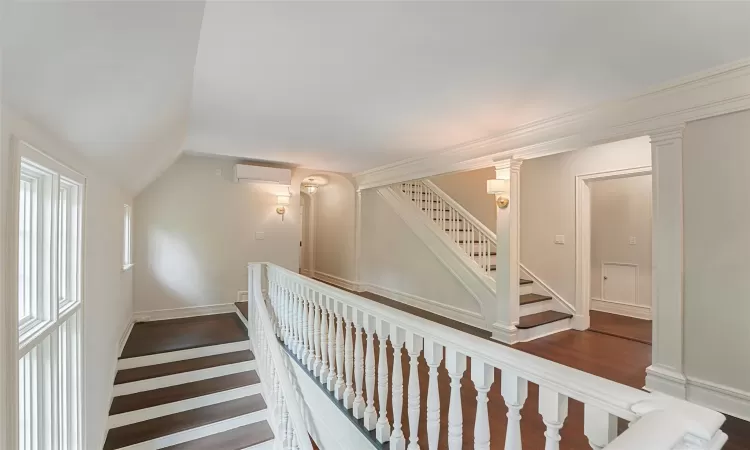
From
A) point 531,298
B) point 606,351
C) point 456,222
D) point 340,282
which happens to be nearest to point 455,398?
point 606,351

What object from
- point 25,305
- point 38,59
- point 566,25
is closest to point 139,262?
point 25,305

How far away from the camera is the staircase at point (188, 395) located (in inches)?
97.9

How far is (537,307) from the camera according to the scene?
13.4 feet

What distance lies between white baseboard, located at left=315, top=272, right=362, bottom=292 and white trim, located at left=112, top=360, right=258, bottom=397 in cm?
266

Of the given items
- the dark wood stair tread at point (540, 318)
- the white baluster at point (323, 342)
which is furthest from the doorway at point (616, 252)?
the white baluster at point (323, 342)

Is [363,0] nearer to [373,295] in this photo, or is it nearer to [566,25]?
[566,25]

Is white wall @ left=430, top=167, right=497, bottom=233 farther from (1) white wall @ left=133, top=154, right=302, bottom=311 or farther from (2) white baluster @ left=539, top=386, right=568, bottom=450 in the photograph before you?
(2) white baluster @ left=539, top=386, right=568, bottom=450

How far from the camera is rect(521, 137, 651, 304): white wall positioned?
3.67 m

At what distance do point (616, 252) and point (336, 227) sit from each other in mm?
4732

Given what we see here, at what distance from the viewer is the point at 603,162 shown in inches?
146

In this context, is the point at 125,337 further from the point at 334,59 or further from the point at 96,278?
the point at 334,59

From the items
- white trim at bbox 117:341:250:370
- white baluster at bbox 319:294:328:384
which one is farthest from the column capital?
white trim at bbox 117:341:250:370

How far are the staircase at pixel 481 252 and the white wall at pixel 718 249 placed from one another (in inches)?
59.6

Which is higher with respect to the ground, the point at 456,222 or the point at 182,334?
the point at 456,222
